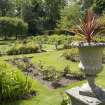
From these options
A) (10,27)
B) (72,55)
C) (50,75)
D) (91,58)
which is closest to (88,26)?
(91,58)

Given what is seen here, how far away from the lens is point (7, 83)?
32.1 feet

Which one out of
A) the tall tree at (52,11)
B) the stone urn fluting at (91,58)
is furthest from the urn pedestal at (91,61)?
the tall tree at (52,11)

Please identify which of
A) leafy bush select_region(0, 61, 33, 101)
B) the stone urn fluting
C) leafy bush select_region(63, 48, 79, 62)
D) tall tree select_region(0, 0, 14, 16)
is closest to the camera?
the stone urn fluting

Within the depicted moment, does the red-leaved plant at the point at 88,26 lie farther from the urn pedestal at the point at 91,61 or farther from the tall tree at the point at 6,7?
the tall tree at the point at 6,7

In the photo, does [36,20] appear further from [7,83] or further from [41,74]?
[7,83]

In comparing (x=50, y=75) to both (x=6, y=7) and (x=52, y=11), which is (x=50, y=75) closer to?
(x=6, y=7)

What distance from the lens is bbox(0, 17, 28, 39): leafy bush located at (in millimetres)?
36438

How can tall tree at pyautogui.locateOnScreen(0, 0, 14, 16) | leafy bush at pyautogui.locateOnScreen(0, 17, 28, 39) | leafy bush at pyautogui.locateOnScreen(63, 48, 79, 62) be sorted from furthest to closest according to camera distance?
tall tree at pyautogui.locateOnScreen(0, 0, 14, 16), leafy bush at pyautogui.locateOnScreen(0, 17, 28, 39), leafy bush at pyautogui.locateOnScreen(63, 48, 79, 62)

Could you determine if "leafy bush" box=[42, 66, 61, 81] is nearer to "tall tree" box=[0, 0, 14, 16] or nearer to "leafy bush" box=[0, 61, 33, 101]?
"leafy bush" box=[0, 61, 33, 101]

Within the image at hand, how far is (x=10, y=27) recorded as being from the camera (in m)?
36.8

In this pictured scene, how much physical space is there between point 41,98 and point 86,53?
13.4 feet

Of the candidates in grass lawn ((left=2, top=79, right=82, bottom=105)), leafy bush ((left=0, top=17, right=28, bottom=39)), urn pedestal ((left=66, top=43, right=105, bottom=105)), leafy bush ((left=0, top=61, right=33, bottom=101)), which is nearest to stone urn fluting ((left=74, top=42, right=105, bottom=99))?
urn pedestal ((left=66, top=43, right=105, bottom=105))

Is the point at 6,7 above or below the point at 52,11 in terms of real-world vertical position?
above

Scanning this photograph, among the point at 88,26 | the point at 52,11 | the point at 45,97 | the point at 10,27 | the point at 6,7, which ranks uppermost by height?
the point at 6,7
